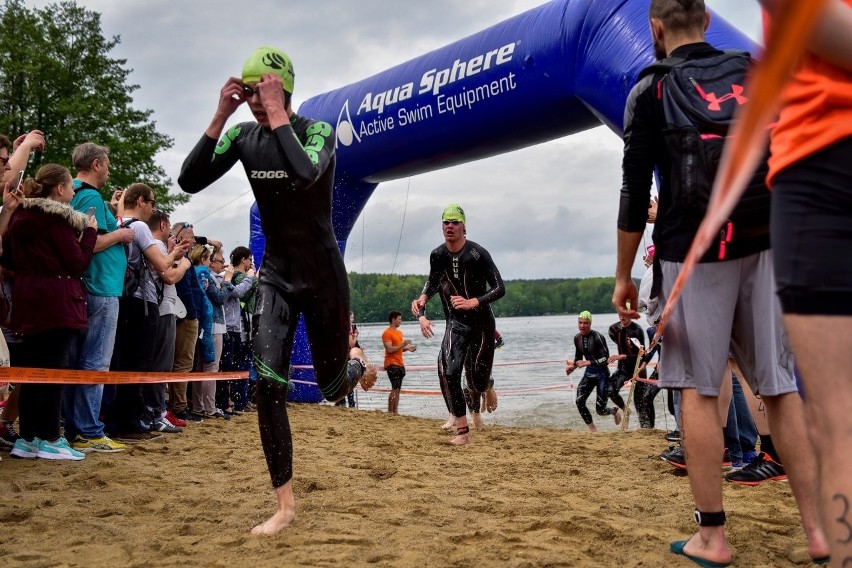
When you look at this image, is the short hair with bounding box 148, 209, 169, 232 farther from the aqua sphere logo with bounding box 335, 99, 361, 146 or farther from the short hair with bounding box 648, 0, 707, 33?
the short hair with bounding box 648, 0, 707, 33

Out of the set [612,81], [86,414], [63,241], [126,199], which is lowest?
[86,414]

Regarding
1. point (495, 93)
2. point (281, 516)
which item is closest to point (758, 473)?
point (281, 516)

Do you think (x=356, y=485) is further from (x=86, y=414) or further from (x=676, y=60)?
(x=676, y=60)

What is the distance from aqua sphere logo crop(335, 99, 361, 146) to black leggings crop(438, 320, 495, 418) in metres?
3.33

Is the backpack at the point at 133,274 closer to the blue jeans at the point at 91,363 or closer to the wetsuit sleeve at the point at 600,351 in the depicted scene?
the blue jeans at the point at 91,363

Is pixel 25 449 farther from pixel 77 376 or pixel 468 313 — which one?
pixel 468 313

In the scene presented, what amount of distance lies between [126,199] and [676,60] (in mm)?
4705

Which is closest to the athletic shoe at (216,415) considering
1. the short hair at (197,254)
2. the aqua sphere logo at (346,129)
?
the short hair at (197,254)

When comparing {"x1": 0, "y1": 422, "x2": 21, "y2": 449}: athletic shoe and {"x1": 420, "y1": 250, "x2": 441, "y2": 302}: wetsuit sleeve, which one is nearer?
{"x1": 0, "y1": 422, "x2": 21, "y2": 449}: athletic shoe

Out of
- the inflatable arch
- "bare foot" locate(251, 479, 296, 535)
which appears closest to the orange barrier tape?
"bare foot" locate(251, 479, 296, 535)

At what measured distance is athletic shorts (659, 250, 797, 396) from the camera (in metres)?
2.56

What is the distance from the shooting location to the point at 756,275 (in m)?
2.56

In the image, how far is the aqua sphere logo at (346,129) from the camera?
959cm

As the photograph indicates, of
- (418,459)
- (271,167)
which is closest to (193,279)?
(418,459)
